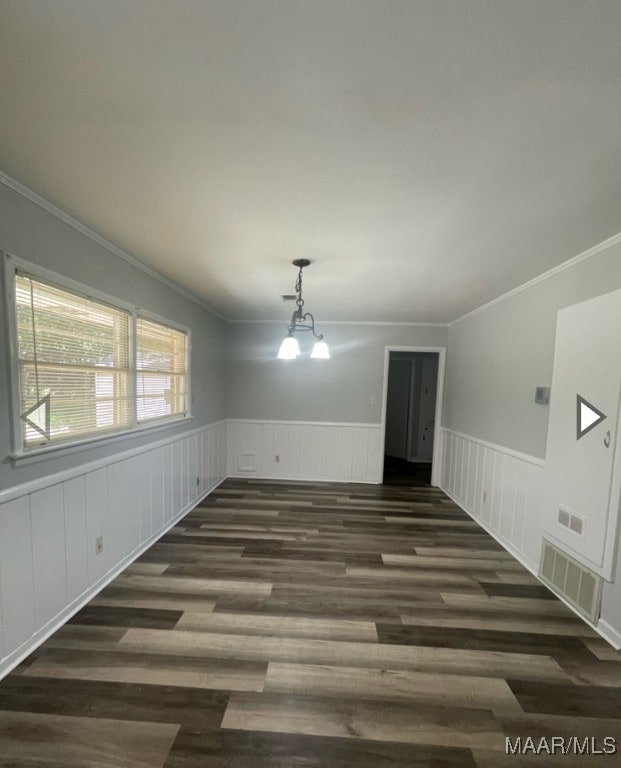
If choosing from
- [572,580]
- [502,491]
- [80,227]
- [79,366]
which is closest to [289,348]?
[79,366]

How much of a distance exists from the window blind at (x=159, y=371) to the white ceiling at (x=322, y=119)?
38.0 inches

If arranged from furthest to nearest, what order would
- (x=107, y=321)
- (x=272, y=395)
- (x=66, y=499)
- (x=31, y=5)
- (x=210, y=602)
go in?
(x=272, y=395) → (x=107, y=321) → (x=210, y=602) → (x=66, y=499) → (x=31, y=5)

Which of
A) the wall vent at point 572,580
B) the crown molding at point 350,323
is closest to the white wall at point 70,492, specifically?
the crown molding at point 350,323

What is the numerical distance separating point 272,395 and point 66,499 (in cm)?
313

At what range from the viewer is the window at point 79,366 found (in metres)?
1.70

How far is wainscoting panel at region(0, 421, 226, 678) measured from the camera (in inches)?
63.7

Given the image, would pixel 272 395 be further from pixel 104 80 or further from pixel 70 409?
pixel 104 80

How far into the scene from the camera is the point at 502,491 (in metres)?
3.10

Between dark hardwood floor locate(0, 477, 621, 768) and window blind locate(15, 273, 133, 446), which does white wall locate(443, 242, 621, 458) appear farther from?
window blind locate(15, 273, 133, 446)

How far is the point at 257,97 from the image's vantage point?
104cm

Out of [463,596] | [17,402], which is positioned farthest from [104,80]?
[463,596]

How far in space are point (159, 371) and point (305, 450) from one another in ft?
8.52

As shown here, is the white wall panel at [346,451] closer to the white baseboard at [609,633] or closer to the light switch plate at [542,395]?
the light switch plate at [542,395]

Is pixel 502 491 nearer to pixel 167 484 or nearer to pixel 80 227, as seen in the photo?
pixel 167 484
